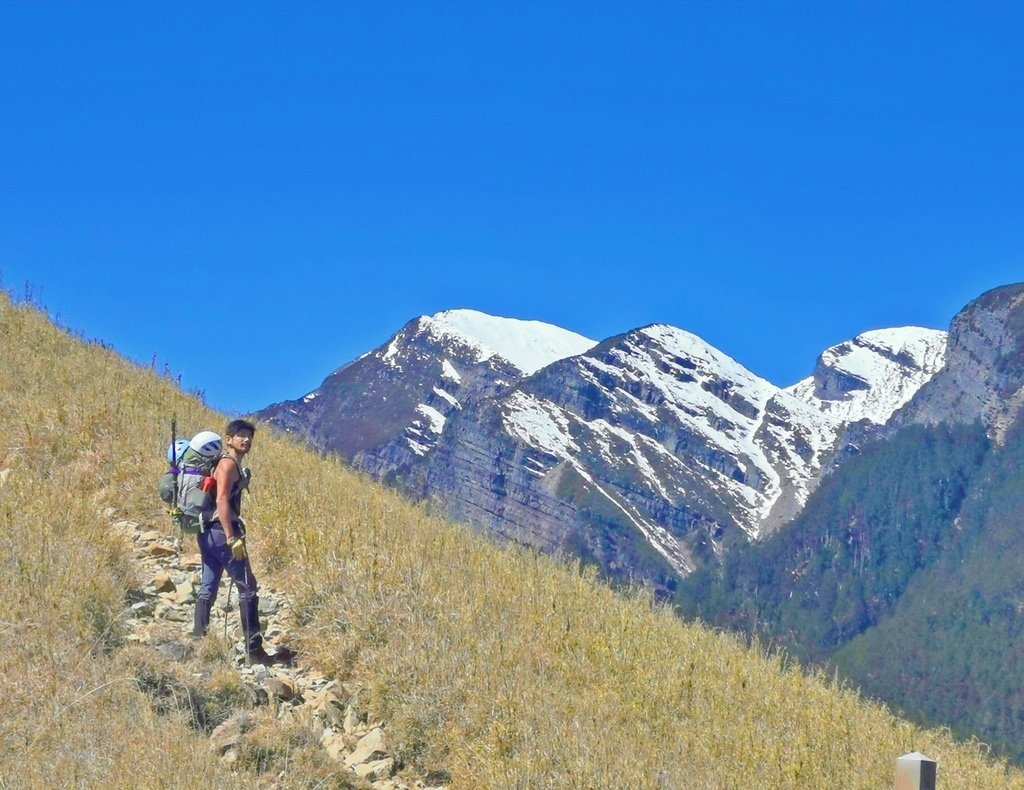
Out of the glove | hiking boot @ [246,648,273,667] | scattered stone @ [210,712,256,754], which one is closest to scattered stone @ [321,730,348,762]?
scattered stone @ [210,712,256,754]

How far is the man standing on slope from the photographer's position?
8.30 metres

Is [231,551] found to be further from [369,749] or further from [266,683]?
[369,749]

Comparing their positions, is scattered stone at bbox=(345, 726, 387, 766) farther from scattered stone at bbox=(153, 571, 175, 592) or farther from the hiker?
scattered stone at bbox=(153, 571, 175, 592)

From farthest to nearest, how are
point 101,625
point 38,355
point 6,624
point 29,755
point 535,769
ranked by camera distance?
point 38,355, point 101,625, point 6,624, point 535,769, point 29,755

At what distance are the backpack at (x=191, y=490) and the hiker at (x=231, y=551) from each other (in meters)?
0.10

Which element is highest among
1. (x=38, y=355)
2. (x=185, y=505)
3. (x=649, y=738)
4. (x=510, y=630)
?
(x=38, y=355)

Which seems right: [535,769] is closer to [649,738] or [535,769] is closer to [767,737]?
[649,738]

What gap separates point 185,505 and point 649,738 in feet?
12.7

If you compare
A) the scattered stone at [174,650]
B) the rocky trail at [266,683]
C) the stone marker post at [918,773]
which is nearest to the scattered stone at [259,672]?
the rocky trail at [266,683]

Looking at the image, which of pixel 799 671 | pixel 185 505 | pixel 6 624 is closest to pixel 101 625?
pixel 6 624

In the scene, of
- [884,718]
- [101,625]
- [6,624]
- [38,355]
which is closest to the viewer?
[6,624]

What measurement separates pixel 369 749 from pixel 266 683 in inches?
33.6

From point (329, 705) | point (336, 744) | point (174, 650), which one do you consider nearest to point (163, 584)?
point (174, 650)

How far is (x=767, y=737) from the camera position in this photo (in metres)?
7.51
